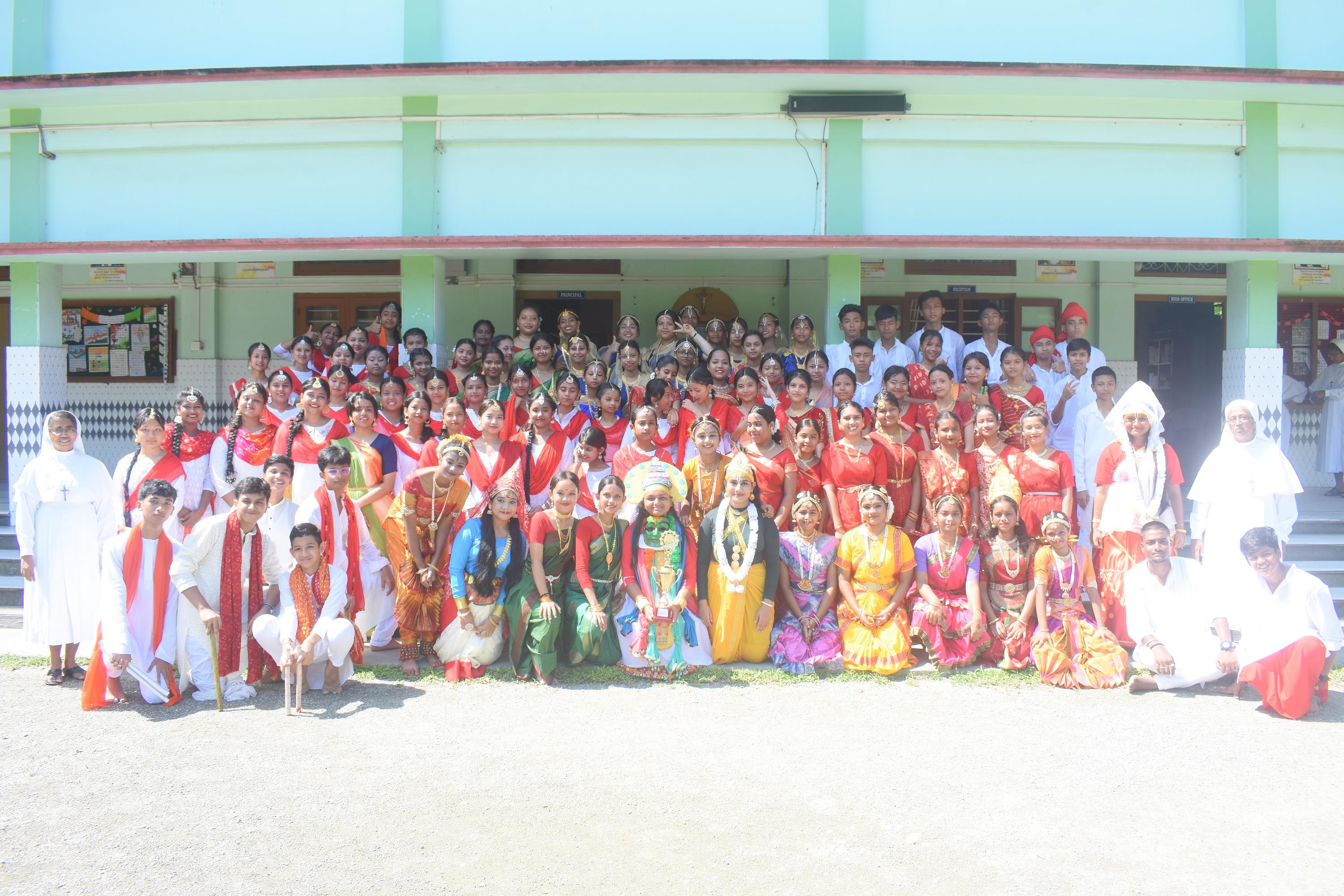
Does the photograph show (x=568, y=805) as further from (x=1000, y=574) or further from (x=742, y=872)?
(x=1000, y=574)

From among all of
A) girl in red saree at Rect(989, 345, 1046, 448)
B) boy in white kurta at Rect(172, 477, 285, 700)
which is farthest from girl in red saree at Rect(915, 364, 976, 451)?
boy in white kurta at Rect(172, 477, 285, 700)

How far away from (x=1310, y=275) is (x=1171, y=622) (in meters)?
6.30

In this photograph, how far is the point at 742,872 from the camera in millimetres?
2998

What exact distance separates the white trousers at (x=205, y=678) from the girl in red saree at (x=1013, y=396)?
493 cm

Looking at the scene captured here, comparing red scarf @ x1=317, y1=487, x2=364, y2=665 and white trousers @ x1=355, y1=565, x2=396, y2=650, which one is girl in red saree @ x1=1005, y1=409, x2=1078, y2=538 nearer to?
white trousers @ x1=355, y1=565, x2=396, y2=650

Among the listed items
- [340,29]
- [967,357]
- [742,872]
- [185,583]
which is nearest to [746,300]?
[967,357]

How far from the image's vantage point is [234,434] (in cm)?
570

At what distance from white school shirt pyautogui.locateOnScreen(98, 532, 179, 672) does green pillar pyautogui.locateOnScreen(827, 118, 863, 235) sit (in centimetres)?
531

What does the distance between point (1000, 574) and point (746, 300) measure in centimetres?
513

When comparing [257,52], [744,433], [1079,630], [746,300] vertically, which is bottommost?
[1079,630]

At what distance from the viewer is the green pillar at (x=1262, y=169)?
731cm

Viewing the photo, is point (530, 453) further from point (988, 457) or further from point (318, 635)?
point (988, 457)

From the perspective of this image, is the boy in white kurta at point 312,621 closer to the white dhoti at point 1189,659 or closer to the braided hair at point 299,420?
the braided hair at point 299,420

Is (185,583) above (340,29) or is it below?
below
